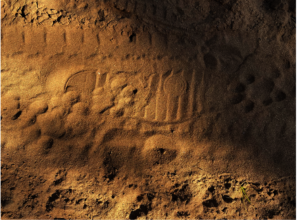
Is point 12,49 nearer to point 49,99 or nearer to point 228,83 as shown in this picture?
point 49,99

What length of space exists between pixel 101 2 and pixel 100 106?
1258mm

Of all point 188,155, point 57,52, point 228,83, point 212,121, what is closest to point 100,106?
point 57,52

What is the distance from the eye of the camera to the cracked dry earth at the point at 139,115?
2.12m

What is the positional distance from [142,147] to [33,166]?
3.99ft

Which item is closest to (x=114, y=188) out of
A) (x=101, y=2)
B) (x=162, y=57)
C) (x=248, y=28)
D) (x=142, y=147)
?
(x=142, y=147)

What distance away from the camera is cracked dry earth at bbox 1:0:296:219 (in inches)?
83.7

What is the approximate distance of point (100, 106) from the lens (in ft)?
7.38

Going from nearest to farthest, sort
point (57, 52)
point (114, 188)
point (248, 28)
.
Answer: point (114, 188) → point (57, 52) → point (248, 28)

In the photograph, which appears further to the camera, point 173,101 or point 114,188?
point 173,101

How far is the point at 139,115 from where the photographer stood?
225 cm

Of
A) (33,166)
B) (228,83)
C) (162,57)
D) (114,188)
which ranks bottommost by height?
(114,188)

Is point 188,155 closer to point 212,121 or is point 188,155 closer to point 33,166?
point 212,121

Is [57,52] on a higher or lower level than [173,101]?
higher

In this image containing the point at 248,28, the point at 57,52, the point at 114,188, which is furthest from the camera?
the point at 248,28
